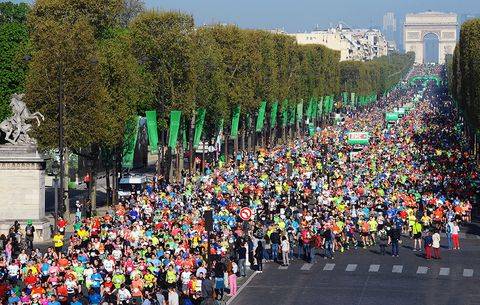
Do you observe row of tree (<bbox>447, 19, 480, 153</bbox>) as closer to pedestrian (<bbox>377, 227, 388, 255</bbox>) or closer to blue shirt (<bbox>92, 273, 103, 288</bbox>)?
pedestrian (<bbox>377, 227, 388, 255</bbox>)

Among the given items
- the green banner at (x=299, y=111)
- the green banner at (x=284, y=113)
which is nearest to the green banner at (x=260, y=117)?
the green banner at (x=284, y=113)

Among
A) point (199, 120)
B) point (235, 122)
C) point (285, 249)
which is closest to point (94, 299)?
point (285, 249)

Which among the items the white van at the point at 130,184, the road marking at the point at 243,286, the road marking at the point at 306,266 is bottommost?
the road marking at the point at 243,286

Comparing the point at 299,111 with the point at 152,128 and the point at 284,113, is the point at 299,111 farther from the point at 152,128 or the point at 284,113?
the point at 152,128

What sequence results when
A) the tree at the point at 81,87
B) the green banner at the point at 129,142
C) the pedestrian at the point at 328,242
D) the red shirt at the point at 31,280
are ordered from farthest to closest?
the green banner at the point at 129,142
the tree at the point at 81,87
the pedestrian at the point at 328,242
the red shirt at the point at 31,280

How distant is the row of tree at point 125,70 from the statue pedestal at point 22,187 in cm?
328

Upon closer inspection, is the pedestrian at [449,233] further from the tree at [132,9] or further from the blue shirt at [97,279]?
the tree at [132,9]

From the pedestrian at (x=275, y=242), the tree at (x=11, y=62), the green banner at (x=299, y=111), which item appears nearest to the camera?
the pedestrian at (x=275, y=242)

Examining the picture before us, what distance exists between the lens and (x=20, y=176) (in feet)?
197

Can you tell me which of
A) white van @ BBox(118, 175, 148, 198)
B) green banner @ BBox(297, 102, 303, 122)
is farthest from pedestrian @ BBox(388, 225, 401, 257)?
green banner @ BBox(297, 102, 303, 122)

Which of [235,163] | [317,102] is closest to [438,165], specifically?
[235,163]

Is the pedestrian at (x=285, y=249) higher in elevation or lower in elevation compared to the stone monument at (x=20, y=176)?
lower

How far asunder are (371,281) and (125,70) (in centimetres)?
3039

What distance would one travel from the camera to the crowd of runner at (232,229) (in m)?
42.1
